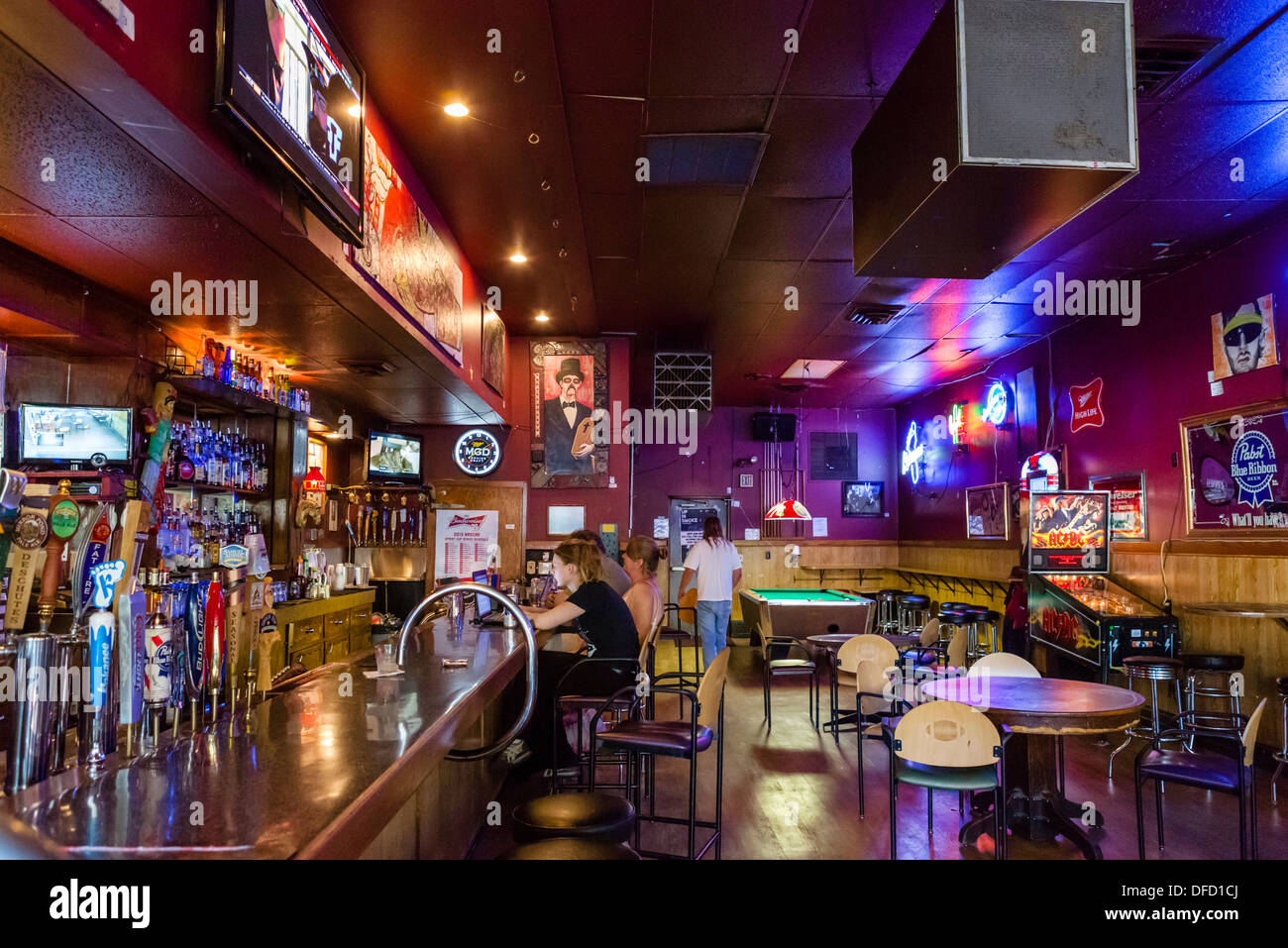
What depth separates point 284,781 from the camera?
146 centimetres

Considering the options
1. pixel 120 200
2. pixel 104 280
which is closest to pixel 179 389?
pixel 104 280

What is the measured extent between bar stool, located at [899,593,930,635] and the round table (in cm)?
421

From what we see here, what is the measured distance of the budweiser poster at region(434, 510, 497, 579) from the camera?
8.53 metres

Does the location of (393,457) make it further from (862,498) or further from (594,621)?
(862,498)

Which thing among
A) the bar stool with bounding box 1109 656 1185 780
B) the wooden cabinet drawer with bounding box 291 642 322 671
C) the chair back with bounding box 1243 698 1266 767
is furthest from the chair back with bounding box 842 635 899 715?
the wooden cabinet drawer with bounding box 291 642 322 671

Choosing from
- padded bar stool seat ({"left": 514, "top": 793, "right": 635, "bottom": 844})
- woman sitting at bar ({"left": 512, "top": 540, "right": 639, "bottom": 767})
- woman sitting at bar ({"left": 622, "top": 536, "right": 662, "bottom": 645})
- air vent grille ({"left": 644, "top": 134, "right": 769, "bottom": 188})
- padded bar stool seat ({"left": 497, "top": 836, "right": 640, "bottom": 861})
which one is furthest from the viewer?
woman sitting at bar ({"left": 622, "top": 536, "right": 662, "bottom": 645})

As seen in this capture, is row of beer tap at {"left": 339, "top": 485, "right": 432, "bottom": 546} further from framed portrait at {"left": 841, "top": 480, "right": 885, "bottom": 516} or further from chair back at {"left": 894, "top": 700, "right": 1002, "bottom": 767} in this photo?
framed portrait at {"left": 841, "top": 480, "right": 885, "bottom": 516}

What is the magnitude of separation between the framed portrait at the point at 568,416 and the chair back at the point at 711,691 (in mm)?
5118

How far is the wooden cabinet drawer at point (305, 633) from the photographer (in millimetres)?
5766

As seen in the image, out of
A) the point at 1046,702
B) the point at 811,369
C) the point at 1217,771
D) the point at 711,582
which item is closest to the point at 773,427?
the point at 811,369

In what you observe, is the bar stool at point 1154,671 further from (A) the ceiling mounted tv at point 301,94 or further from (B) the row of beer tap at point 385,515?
(B) the row of beer tap at point 385,515

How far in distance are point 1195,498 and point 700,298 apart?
4.41 metres

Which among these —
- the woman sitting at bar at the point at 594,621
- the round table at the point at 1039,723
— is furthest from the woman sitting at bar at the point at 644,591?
the round table at the point at 1039,723

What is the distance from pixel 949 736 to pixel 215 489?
533 cm
